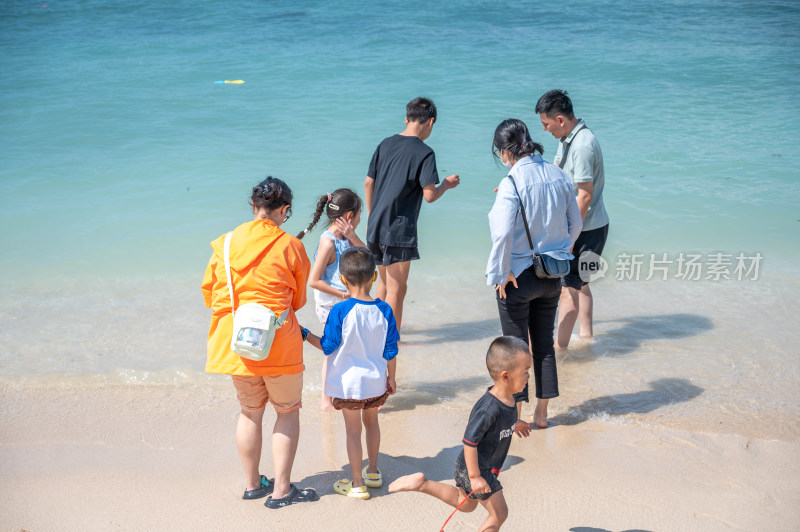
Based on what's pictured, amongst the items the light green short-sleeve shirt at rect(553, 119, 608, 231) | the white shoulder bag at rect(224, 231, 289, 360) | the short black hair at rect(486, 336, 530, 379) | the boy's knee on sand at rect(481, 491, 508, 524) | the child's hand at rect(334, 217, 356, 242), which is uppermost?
the light green short-sleeve shirt at rect(553, 119, 608, 231)

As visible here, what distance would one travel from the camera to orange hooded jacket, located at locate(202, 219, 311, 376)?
10.9 feet

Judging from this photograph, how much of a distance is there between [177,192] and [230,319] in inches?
285

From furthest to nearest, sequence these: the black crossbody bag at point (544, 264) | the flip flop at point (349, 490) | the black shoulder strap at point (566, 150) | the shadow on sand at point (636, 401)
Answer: the black shoulder strap at point (566, 150) → the shadow on sand at point (636, 401) → the black crossbody bag at point (544, 264) → the flip flop at point (349, 490)

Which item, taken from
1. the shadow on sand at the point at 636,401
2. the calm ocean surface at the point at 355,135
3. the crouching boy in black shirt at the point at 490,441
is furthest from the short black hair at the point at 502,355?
the calm ocean surface at the point at 355,135

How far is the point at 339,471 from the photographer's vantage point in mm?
3986

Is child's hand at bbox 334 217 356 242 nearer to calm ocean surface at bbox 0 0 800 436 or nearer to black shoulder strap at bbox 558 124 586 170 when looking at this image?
black shoulder strap at bbox 558 124 586 170

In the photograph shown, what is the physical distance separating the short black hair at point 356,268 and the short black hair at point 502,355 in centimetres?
73

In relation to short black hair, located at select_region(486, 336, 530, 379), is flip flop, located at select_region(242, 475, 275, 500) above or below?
below

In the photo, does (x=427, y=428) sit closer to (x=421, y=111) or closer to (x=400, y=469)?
(x=400, y=469)

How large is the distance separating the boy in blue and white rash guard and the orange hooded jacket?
0.19m

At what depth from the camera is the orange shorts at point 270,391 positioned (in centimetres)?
348

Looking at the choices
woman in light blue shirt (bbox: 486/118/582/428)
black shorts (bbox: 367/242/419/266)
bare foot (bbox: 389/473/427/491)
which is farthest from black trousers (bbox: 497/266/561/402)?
bare foot (bbox: 389/473/427/491)

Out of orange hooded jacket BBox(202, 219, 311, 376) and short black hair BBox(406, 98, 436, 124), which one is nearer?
orange hooded jacket BBox(202, 219, 311, 376)

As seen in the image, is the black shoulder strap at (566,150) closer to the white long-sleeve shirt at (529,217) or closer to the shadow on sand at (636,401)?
the white long-sleeve shirt at (529,217)
